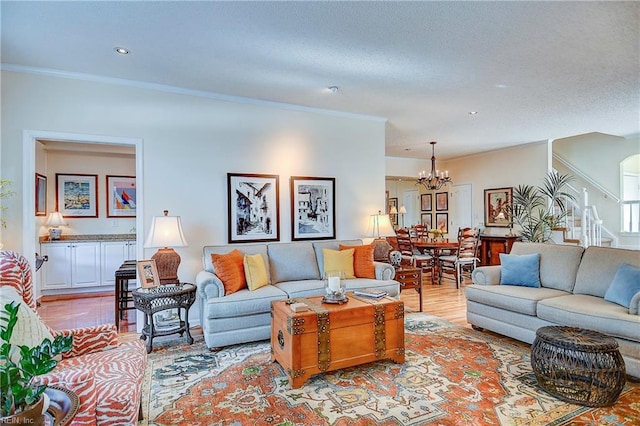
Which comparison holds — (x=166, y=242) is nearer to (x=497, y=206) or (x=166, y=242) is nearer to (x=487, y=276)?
(x=487, y=276)

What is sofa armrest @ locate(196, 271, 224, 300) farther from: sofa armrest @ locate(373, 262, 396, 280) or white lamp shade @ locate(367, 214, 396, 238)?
white lamp shade @ locate(367, 214, 396, 238)

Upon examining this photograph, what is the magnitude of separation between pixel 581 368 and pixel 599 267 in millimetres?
1456

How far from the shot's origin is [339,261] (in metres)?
4.26

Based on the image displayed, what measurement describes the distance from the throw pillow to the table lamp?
1657mm

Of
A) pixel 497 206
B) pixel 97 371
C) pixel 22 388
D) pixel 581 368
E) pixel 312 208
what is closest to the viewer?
pixel 22 388

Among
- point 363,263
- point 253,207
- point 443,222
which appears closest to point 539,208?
point 443,222

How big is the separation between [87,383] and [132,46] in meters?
2.74

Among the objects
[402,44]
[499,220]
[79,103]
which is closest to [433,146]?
[499,220]

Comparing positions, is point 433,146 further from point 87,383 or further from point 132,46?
point 87,383

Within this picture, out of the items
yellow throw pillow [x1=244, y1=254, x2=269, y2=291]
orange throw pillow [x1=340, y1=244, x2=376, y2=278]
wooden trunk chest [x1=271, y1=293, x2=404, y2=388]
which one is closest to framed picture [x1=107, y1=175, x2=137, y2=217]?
yellow throw pillow [x1=244, y1=254, x2=269, y2=291]

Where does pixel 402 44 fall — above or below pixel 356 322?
above

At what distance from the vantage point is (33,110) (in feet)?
11.6

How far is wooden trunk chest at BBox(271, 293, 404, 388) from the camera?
2.58 m

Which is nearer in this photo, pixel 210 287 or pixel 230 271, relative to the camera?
pixel 210 287
